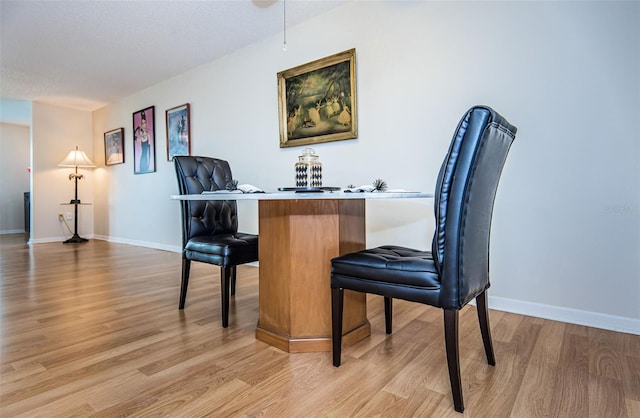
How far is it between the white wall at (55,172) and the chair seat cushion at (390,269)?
21.1 ft

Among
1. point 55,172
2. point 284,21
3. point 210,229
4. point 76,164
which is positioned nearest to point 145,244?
point 76,164

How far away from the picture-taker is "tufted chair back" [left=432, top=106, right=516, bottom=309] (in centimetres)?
110

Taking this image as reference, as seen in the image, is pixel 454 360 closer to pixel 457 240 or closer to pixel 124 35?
pixel 457 240

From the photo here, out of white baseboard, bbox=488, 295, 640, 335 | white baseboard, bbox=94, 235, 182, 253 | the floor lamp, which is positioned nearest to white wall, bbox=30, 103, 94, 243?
the floor lamp

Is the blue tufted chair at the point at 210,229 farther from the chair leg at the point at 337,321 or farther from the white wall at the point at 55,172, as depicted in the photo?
the white wall at the point at 55,172

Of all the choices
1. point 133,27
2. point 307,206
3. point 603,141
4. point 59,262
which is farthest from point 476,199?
point 59,262

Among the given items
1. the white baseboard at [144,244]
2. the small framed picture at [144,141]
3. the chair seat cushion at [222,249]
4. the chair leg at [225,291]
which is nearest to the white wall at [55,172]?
the white baseboard at [144,244]

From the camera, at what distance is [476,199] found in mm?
1194

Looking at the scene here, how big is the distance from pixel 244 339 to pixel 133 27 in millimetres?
3096

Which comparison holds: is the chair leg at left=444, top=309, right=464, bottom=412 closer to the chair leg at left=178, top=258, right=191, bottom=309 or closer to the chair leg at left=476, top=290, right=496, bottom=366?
the chair leg at left=476, top=290, right=496, bottom=366

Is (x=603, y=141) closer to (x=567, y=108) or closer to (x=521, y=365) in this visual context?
(x=567, y=108)

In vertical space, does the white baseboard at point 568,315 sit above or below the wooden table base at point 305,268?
below

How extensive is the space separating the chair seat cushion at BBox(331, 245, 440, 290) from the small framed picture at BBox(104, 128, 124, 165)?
5395 mm

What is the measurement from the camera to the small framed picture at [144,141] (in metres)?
4.91
